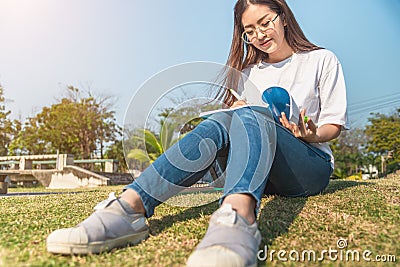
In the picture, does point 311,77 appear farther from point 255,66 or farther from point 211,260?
point 211,260

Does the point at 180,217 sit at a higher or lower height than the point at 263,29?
lower

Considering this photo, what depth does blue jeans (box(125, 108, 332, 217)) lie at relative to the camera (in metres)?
1.33

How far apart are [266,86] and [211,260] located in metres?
1.23

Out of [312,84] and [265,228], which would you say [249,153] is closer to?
[265,228]

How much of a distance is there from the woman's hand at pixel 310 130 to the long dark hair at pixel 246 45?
440 millimetres

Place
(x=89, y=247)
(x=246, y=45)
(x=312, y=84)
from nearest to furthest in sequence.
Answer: (x=89, y=247) < (x=312, y=84) < (x=246, y=45)

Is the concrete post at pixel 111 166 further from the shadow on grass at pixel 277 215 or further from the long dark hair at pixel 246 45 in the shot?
the shadow on grass at pixel 277 215

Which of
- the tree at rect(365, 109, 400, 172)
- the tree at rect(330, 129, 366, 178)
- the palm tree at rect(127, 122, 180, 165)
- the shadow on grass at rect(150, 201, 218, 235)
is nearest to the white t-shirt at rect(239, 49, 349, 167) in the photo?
the palm tree at rect(127, 122, 180, 165)

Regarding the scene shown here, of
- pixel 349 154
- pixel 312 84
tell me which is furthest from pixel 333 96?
pixel 349 154

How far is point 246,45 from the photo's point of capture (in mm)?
2191

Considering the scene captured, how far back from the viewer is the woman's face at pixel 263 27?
192cm

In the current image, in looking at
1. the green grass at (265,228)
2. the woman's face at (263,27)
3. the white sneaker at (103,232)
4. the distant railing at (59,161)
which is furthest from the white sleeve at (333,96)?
the distant railing at (59,161)

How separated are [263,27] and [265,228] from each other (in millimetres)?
1026

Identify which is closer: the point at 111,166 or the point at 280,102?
the point at 280,102
